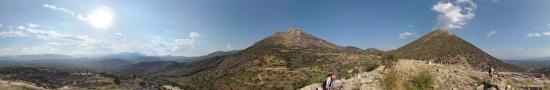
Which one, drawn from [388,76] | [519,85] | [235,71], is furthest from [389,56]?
[235,71]

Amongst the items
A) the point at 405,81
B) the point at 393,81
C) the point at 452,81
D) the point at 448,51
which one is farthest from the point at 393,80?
the point at 448,51

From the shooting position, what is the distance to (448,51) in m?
160

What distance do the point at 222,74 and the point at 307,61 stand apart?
38.0 meters

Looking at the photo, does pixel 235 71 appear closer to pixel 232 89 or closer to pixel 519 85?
pixel 232 89

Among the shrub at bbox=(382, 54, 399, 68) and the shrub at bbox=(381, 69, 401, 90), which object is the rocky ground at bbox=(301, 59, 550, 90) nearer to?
the shrub at bbox=(382, 54, 399, 68)

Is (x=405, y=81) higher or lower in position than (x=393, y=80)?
lower

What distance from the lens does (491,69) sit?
113 feet

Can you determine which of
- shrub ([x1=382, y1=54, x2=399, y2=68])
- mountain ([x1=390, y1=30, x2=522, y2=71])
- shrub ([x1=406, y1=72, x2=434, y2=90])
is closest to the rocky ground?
shrub ([x1=406, y1=72, x2=434, y2=90])

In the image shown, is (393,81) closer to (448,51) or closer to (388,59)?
(388,59)

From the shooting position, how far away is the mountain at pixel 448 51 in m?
145

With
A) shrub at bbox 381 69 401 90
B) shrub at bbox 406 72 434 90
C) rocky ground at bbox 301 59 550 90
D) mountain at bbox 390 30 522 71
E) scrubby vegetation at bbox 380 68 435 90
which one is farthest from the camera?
mountain at bbox 390 30 522 71

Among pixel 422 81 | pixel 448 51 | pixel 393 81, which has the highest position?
pixel 448 51

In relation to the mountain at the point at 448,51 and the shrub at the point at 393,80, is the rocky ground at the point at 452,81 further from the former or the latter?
the mountain at the point at 448,51

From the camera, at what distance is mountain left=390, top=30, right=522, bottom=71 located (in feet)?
477
